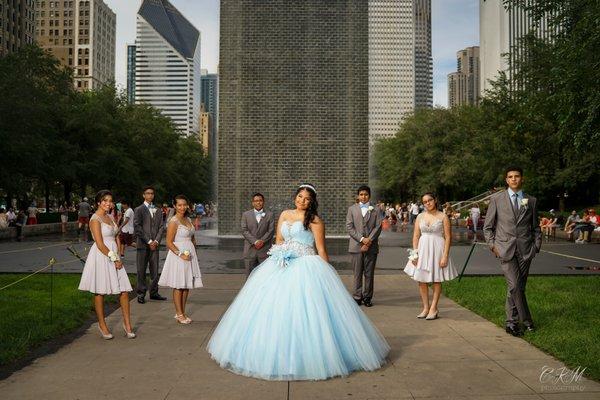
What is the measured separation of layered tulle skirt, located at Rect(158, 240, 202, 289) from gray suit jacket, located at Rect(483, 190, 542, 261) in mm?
4429

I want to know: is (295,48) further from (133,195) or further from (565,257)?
(133,195)

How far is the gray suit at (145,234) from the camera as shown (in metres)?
11.2

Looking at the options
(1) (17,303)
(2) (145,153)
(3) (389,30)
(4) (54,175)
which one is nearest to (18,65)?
(4) (54,175)

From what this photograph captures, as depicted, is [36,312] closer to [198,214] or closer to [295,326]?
[295,326]

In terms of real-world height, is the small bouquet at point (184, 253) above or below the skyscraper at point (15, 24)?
below

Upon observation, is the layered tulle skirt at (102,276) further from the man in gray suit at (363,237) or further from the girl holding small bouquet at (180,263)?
the man in gray suit at (363,237)

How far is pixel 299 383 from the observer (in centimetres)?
578

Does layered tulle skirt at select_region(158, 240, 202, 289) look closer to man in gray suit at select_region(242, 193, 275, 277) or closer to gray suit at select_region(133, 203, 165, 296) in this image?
man in gray suit at select_region(242, 193, 275, 277)

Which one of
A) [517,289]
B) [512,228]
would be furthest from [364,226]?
[517,289]

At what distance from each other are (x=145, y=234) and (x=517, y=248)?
21.9 feet

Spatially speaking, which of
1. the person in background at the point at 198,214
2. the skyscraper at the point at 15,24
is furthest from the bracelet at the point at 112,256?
the skyscraper at the point at 15,24

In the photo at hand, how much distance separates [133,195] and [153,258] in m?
52.9

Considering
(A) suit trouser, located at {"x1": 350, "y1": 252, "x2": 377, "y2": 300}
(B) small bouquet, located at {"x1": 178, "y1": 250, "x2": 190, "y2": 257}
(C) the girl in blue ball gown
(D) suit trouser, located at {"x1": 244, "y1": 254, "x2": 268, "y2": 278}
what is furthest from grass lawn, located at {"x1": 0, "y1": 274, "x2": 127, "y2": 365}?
(A) suit trouser, located at {"x1": 350, "y1": 252, "x2": 377, "y2": 300}

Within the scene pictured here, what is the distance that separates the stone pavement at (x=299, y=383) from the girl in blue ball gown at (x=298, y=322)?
0.15 meters
